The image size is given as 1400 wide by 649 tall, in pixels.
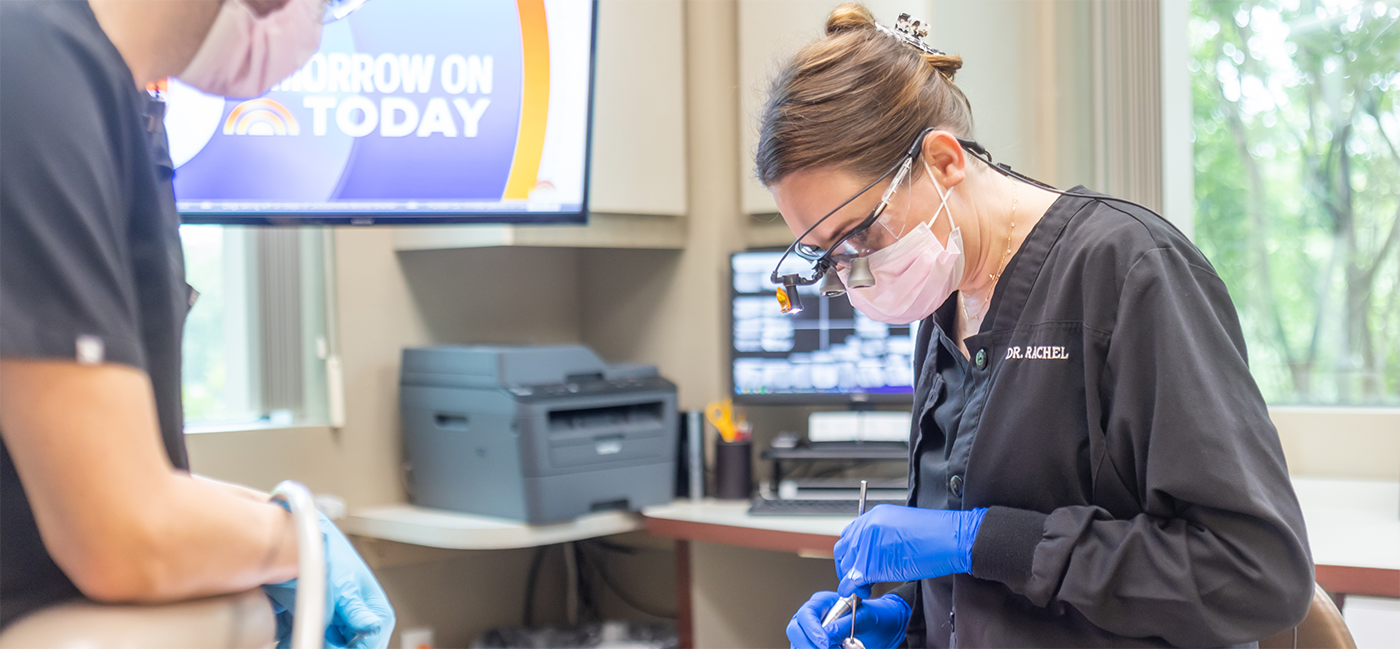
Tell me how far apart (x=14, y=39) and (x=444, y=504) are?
5.96 feet

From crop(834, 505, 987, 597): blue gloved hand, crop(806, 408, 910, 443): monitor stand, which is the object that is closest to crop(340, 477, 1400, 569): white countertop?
crop(806, 408, 910, 443): monitor stand

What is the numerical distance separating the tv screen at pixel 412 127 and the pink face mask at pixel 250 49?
94 cm

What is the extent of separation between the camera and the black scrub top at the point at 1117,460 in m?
0.86

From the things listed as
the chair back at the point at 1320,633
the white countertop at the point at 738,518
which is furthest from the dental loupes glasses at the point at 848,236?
the white countertop at the point at 738,518

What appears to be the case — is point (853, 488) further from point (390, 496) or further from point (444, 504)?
point (390, 496)

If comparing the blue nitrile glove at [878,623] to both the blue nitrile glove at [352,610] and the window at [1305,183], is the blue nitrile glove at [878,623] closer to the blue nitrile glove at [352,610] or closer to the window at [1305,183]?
the blue nitrile glove at [352,610]

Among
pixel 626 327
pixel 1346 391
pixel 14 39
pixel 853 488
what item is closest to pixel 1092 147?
pixel 1346 391

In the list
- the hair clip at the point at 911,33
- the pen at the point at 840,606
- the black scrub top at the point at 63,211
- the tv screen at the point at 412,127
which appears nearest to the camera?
the black scrub top at the point at 63,211

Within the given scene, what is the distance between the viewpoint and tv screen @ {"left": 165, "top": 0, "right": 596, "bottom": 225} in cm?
177

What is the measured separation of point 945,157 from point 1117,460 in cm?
37

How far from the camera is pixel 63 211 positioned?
1.96 ft

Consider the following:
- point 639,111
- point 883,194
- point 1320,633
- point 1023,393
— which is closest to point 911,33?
point 883,194

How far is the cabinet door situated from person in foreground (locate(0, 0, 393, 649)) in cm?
168

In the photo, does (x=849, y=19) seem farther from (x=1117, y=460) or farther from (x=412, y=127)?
(x=412, y=127)
